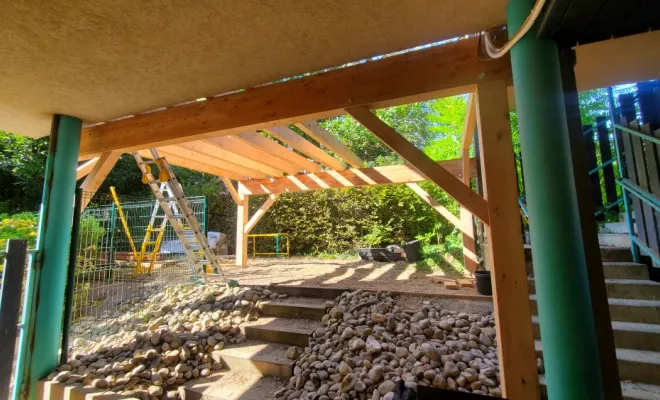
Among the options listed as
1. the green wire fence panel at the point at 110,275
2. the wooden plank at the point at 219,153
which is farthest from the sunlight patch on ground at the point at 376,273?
the green wire fence panel at the point at 110,275

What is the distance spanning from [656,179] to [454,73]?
2.17 meters

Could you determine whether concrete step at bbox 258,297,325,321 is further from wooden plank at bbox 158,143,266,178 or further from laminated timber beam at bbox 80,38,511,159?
wooden plank at bbox 158,143,266,178

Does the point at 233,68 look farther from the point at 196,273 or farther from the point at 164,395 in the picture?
the point at 196,273

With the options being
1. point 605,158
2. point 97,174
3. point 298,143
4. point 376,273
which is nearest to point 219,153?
point 298,143

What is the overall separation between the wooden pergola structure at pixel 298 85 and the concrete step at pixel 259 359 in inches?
57.0

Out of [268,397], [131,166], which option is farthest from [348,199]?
[131,166]

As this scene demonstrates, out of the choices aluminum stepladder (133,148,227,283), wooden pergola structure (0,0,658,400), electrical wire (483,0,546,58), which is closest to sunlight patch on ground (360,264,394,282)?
aluminum stepladder (133,148,227,283)

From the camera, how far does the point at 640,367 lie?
184 cm

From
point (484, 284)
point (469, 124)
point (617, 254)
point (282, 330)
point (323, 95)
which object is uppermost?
point (469, 124)

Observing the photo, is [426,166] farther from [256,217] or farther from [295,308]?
[256,217]

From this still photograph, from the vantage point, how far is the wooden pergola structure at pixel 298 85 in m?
1.31

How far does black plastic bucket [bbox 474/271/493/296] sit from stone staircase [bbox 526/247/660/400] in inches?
14.0

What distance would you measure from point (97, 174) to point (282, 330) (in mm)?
2527

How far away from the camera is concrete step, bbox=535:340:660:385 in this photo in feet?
5.94
